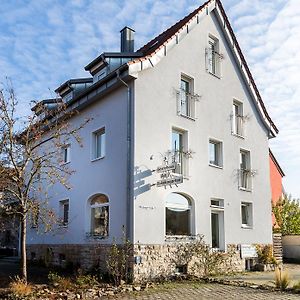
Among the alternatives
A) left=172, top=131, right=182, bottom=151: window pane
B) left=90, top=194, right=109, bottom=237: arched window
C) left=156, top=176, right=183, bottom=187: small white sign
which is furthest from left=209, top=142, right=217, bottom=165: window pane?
left=90, top=194, right=109, bottom=237: arched window

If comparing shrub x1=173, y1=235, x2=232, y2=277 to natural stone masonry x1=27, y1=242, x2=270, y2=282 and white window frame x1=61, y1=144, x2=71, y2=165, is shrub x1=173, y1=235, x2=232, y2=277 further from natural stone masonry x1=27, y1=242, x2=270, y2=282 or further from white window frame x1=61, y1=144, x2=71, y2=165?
white window frame x1=61, y1=144, x2=71, y2=165

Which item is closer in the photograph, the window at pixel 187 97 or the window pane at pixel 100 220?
the window pane at pixel 100 220

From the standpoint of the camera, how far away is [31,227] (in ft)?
70.7

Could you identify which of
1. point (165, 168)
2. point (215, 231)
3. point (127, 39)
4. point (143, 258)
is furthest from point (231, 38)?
point (143, 258)

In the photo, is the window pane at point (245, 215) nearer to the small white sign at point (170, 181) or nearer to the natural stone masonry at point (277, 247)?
the natural stone masonry at point (277, 247)

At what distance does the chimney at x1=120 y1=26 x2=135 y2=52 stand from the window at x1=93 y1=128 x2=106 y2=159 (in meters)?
5.90

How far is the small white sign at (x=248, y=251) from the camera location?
63.2 ft

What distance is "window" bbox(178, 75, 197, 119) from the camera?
17656 mm

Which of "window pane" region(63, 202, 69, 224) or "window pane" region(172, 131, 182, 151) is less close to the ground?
"window pane" region(172, 131, 182, 151)

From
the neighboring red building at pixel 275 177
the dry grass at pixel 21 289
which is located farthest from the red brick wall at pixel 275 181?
the dry grass at pixel 21 289

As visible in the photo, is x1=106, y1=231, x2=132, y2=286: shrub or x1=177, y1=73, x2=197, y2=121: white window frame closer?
x1=106, y1=231, x2=132, y2=286: shrub

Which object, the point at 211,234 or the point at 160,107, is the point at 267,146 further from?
the point at 160,107

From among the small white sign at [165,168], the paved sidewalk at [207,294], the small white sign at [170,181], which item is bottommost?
the paved sidewalk at [207,294]

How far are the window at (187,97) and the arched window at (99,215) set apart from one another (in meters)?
4.90
